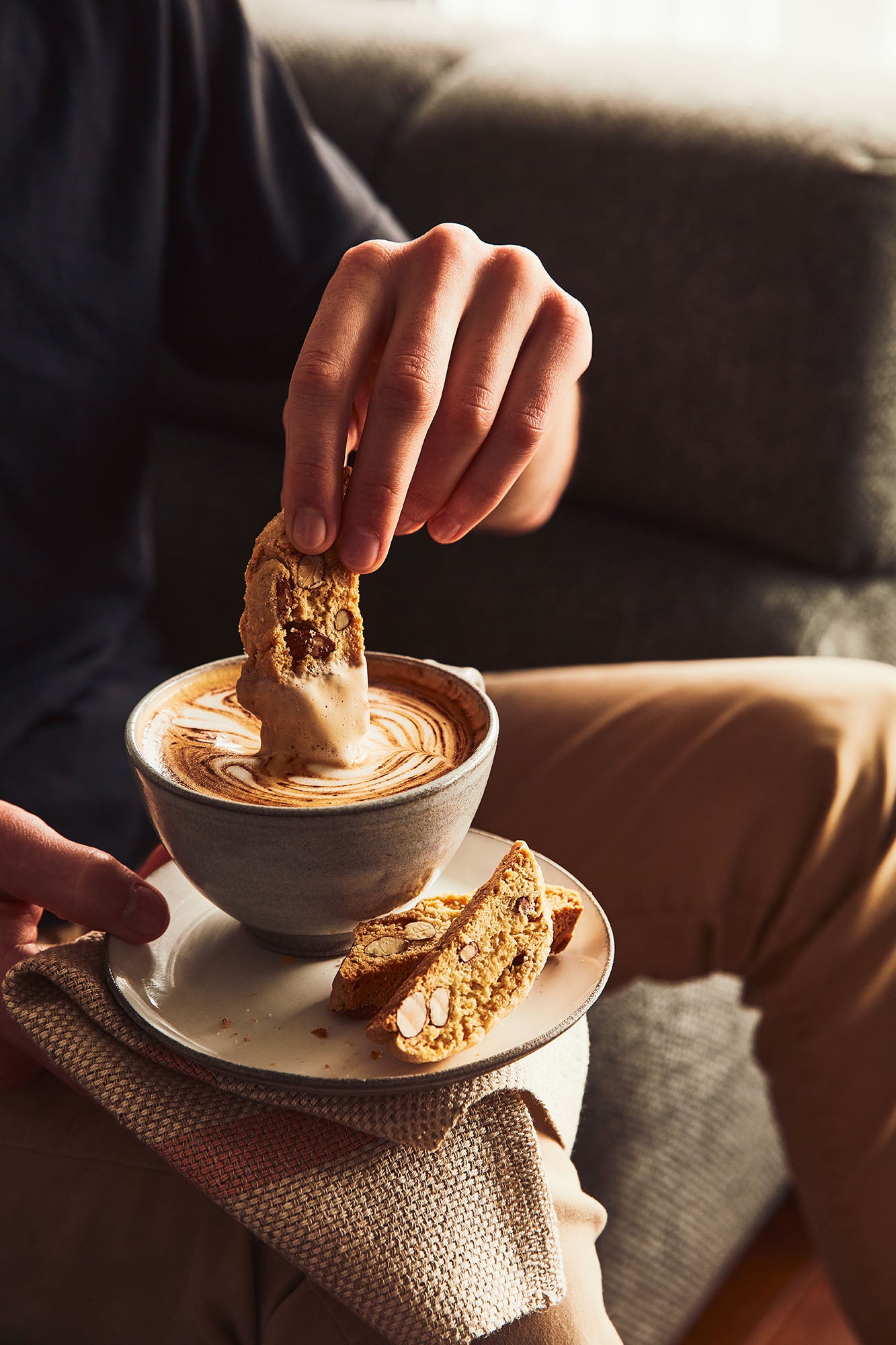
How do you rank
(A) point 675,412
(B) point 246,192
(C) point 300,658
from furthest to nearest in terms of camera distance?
(A) point 675,412
(B) point 246,192
(C) point 300,658

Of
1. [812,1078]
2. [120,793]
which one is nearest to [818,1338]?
[812,1078]

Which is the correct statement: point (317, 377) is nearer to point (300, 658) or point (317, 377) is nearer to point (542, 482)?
point (300, 658)

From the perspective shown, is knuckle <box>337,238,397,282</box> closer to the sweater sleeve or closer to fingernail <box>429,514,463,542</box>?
fingernail <box>429,514,463,542</box>

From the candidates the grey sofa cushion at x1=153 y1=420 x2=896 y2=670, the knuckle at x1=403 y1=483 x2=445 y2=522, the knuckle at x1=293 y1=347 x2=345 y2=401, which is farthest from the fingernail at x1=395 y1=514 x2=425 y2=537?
the grey sofa cushion at x1=153 y1=420 x2=896 y2=670

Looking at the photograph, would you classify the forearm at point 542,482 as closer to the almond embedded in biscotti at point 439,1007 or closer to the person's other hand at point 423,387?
the person's other hand at point 423,387

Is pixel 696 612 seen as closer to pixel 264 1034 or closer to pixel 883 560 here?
pixel 883 560

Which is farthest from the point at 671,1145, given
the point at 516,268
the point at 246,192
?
the point at 246,192

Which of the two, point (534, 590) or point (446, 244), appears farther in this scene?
point (534, 590)
